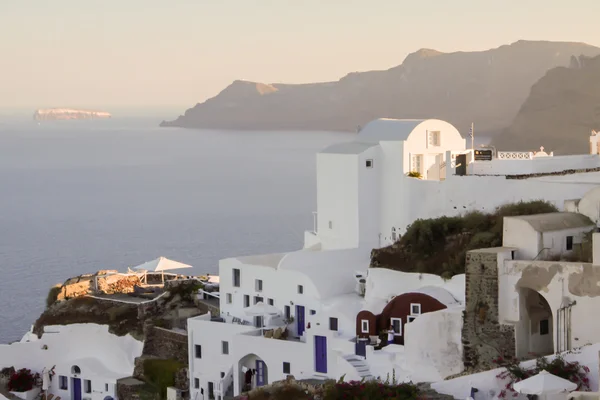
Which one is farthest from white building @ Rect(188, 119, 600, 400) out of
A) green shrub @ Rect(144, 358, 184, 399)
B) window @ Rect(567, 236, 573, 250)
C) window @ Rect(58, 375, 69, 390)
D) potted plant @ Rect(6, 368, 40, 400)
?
potted plant @ Rect(6, 368, 40, 400)

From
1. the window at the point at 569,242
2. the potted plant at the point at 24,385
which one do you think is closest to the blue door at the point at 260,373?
the window at the point at 569,242

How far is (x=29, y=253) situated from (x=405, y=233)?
4528 centimetres

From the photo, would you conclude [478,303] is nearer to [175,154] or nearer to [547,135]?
[547,135]

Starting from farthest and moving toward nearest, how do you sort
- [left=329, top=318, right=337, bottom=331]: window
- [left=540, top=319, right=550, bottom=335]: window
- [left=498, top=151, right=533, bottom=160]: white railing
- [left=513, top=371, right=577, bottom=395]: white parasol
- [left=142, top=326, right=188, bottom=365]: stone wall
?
[left=142, top=326, right=188, bottom=365]: stone wall
[left=498, top=151, right=533, bottom=160]: white railing
[left=329, top=318, right=337, bottom=331]: window
[left=540, top=319, right=550, bottom=335]: window
[left=513, top=371, right=577, bottom=395]: white parasol

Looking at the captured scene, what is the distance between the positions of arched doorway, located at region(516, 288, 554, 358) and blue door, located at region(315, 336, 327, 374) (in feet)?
17.9

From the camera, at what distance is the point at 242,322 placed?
3006cm

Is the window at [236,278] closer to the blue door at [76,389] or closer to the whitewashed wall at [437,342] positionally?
the blue door at [76,389]

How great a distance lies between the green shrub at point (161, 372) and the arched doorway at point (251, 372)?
9.73 ft

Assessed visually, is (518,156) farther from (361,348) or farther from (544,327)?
(544,327)

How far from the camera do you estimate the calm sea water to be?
6469cm

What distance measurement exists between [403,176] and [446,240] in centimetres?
290

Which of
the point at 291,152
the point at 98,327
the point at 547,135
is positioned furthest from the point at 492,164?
the point at 291,152

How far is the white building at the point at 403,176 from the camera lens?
95.6ft

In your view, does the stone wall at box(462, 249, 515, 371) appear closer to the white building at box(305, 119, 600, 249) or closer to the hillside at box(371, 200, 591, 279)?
the hillside at box(371, 200, 591, 279)
